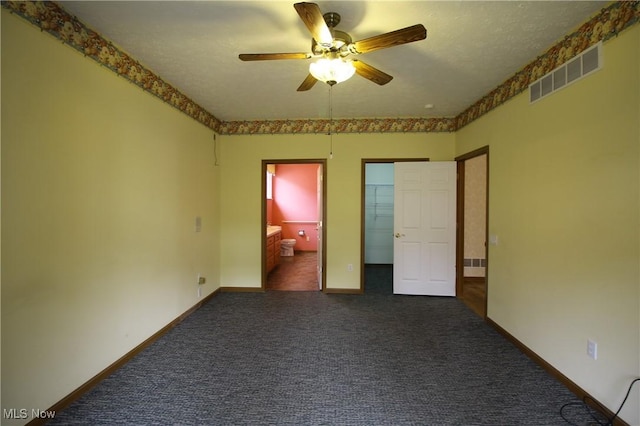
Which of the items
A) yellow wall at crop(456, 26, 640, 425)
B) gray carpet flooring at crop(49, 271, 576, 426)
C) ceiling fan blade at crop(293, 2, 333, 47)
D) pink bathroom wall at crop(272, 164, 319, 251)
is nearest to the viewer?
ceiling fan blade at crop(293, 2, 333, 47)

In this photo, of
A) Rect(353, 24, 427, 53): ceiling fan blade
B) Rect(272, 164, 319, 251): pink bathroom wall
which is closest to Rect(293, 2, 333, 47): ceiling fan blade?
Rect(353, 24, 427, 53): ceiling fan blade

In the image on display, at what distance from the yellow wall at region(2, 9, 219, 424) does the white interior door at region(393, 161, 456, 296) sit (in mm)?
3055

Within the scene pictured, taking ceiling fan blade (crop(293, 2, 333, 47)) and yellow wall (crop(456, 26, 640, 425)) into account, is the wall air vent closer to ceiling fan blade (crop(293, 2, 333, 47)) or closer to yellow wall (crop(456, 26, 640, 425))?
yellow wall (crop(456, 26, 640, 425))

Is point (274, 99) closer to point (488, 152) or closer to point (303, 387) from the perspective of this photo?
point (488, 152)

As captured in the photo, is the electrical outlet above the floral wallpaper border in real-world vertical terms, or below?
below

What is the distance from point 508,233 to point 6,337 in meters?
3.91

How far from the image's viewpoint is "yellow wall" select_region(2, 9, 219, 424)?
1.49 metres

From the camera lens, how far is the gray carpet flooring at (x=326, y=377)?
67.6 inches

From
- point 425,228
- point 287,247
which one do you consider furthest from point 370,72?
point 287,247

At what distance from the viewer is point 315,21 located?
1465 millimetres

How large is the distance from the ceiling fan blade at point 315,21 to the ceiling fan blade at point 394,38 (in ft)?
0.66

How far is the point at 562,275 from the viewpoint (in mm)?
2055

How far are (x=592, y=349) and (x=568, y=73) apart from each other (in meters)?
2.00

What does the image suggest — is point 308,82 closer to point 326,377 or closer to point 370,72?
point 370,72
